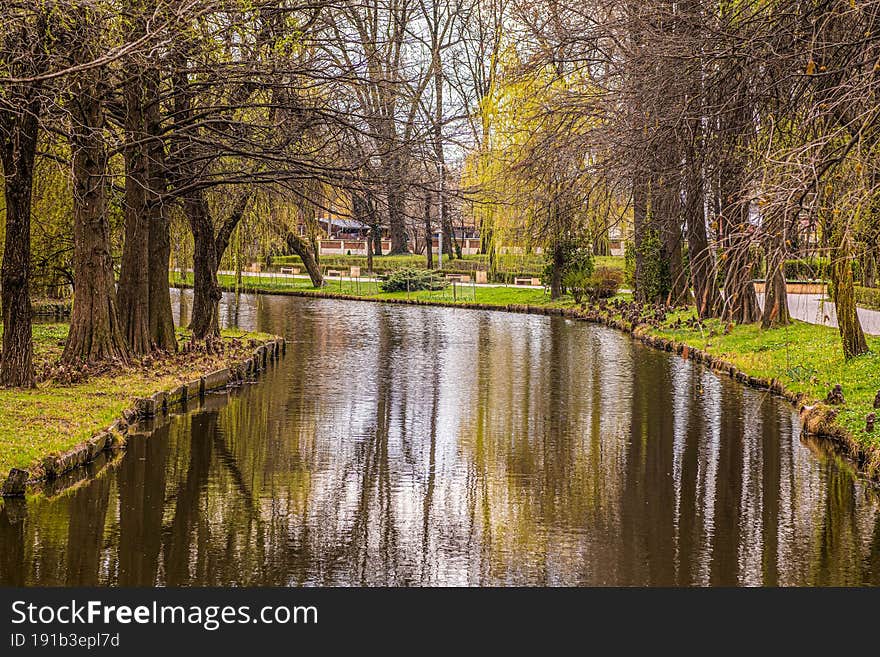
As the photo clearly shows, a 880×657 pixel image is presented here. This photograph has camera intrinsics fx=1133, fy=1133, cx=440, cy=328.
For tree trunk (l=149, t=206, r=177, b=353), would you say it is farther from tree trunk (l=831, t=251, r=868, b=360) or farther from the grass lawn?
the grass lawn

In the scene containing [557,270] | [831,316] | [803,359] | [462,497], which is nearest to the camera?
[462,497]

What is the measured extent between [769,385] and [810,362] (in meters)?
0.82

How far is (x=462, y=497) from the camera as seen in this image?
38.5ft

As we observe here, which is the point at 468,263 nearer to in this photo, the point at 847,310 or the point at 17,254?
the point at 847,310

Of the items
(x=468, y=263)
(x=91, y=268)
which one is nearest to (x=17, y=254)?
(x=91, y=268)

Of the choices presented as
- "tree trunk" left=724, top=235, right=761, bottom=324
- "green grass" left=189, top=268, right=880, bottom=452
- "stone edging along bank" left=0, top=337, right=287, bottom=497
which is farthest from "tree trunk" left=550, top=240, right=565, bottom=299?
"tree trunk" left=724, top=235, right=761, bottom=324

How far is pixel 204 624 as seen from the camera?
307 inches

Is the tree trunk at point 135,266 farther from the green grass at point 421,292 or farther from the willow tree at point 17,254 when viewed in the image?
the green grass at point 421,292

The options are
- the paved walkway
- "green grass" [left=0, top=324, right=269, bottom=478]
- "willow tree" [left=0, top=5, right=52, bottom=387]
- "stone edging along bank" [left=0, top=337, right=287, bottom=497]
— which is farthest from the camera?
the paved walkway

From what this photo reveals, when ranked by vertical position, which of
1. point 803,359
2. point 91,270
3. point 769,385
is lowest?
point 769,385

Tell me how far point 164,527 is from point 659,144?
10447 millimetres

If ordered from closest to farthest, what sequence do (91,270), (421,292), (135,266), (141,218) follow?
(91,270) < (141,218) < (135,266) < (421,292)

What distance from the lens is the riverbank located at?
11.8 m

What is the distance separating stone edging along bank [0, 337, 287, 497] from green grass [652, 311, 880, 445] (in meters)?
7.01
